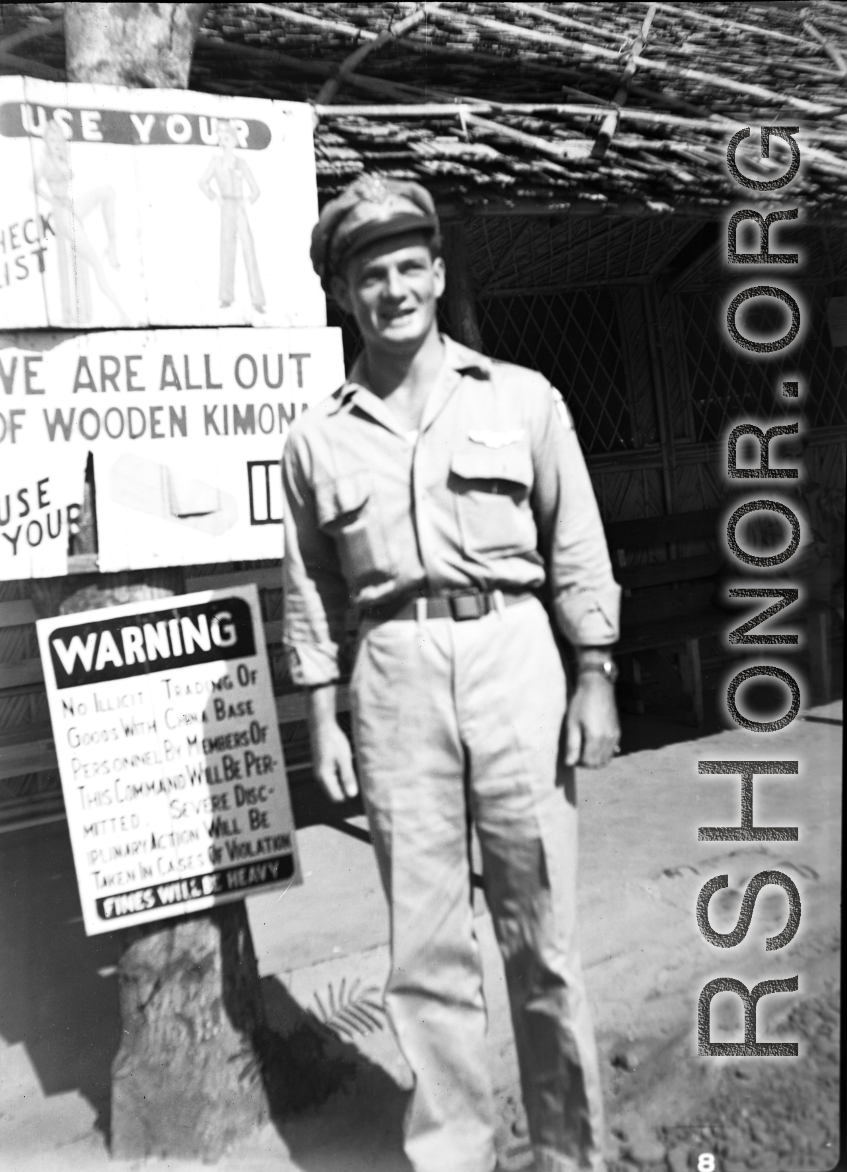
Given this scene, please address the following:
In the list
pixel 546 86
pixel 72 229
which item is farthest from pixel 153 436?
pixel 546 86

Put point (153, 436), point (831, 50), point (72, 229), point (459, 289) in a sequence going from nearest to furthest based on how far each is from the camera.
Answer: point (72, 229) < point (153, 436) < point (831, 50) < point (459, 289)

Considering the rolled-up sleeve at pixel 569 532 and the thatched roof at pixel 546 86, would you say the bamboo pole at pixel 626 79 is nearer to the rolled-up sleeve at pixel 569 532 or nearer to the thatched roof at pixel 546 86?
the thatched roof at pixel 546 86

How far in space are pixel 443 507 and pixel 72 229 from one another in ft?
3.68

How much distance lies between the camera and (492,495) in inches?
101

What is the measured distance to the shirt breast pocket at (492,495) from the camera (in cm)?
255

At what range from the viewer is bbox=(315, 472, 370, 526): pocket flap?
8.48 feet

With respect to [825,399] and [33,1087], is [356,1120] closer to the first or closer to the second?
[33,1087]

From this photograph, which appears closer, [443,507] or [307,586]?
[443,507]

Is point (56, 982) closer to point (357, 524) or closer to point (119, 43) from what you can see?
point (357, 524)

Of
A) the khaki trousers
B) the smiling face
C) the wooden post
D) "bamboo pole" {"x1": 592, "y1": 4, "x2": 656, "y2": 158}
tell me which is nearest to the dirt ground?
the khaki trousers

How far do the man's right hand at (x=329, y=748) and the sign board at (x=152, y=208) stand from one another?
973 mm

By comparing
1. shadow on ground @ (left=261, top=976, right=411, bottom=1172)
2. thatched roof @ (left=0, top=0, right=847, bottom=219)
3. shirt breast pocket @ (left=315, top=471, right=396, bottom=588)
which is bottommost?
shadow on ground @ (left=261, top=976, right=411, bottom=1172)
